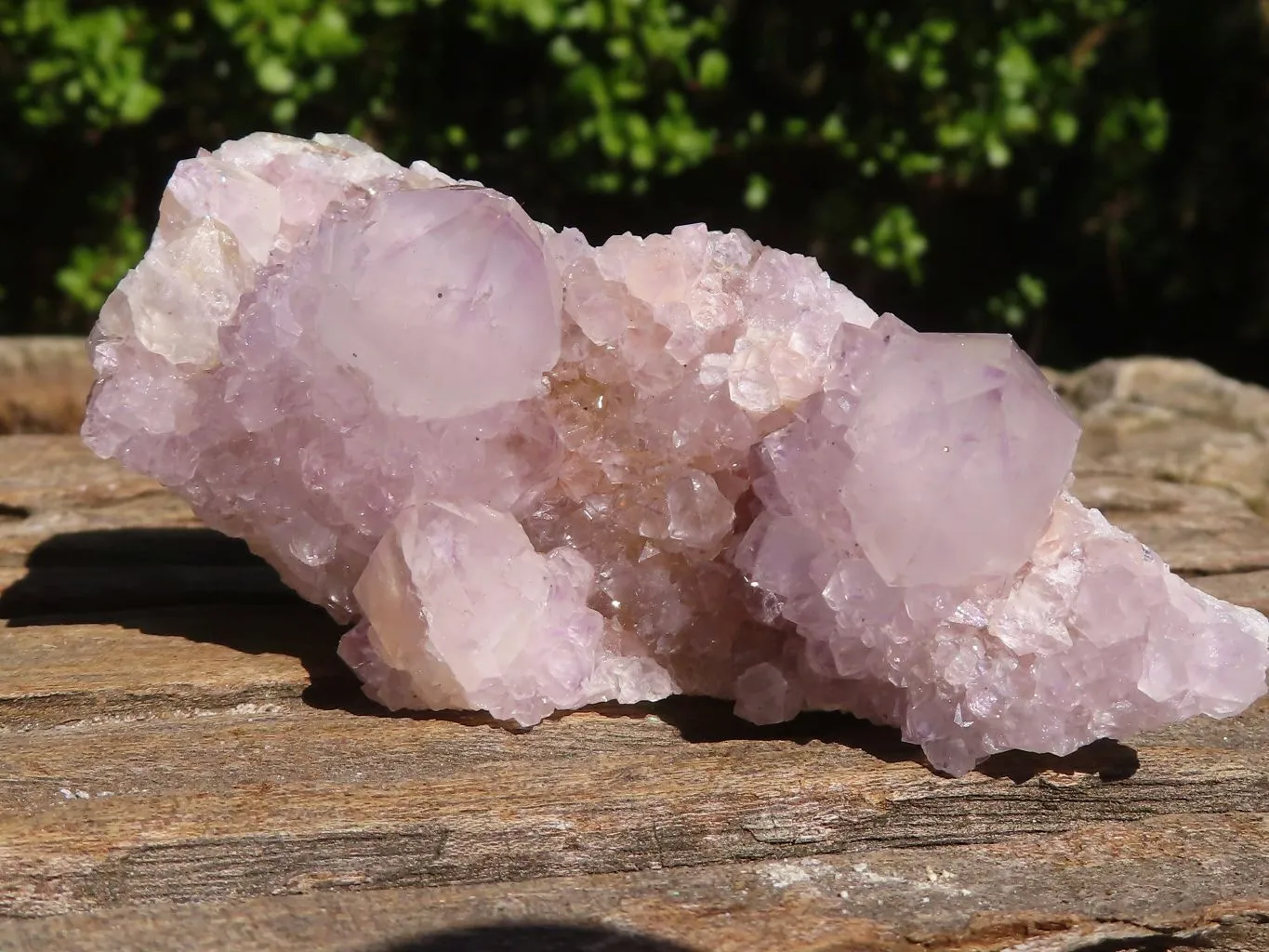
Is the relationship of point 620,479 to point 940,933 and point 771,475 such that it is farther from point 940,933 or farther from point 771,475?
point 940,933

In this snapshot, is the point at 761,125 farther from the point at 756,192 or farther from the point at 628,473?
the point at 628,473

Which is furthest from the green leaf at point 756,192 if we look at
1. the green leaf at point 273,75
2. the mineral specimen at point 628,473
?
the mineral specimen at point 628,473

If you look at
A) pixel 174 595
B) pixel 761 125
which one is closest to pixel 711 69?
pixel 761 125

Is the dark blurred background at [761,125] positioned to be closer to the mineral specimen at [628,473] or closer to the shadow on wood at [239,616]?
the shadow on wood at [239,616]

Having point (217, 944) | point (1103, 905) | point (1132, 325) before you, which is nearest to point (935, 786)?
point (1103, 905)

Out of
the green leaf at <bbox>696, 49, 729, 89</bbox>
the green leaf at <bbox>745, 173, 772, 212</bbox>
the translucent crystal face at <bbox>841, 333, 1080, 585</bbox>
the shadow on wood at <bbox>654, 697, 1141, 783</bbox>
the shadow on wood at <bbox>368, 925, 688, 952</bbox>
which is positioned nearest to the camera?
the shadow on wood at <bbox>368, 925, 688, 952</bbox>

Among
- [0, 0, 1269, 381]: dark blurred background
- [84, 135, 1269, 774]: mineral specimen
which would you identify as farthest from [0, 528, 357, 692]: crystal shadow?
[0, 0, 1269, 381]: dark blurred background

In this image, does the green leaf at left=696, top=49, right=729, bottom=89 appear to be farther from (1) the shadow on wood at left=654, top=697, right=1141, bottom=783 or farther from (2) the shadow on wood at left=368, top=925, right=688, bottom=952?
(2) the shadow on wood at left=368, top=925, right=688, bottom=952
